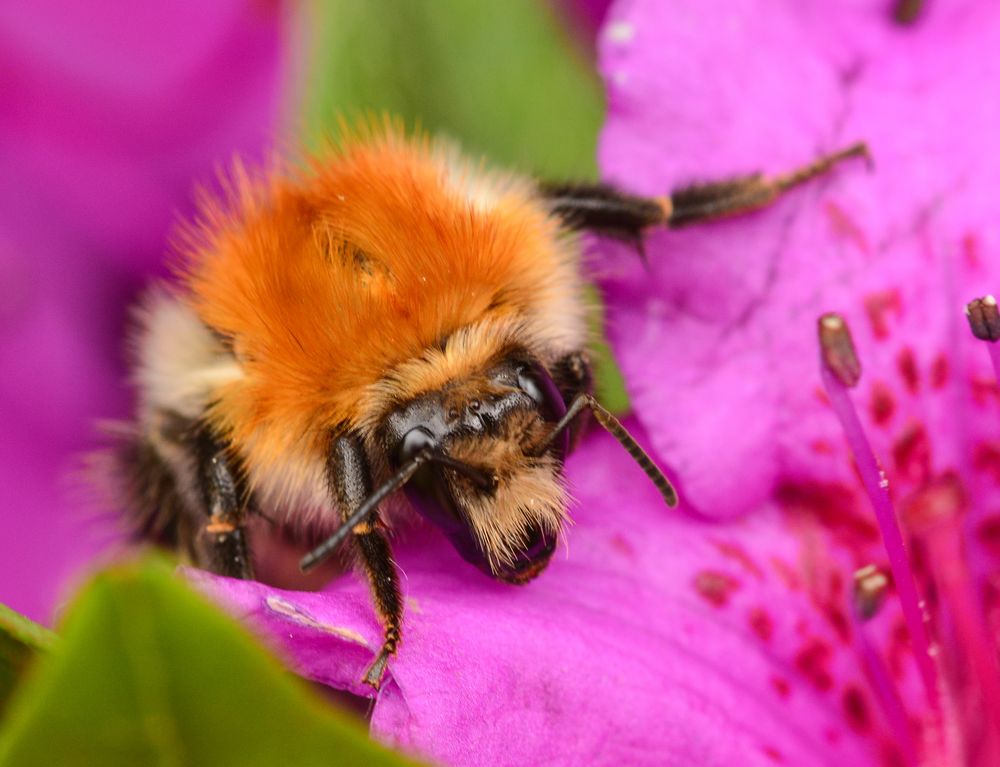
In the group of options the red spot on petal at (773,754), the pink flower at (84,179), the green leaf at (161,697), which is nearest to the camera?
the green leaf at (161,697)

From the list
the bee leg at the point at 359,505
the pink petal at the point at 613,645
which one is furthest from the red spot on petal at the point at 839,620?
the bee leg at the point at 359,505

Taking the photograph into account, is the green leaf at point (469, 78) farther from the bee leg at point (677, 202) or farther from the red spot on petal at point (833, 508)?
the red spot on petal at point (833, 508)

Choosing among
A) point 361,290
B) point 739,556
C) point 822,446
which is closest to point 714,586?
point 739,556

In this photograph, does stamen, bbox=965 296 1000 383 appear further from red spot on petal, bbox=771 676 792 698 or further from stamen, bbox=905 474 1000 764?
red spot on petal, bbox=771 676 792 698

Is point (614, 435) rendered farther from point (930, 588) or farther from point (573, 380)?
point (930, 588)

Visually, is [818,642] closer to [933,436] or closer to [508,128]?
[933,436]

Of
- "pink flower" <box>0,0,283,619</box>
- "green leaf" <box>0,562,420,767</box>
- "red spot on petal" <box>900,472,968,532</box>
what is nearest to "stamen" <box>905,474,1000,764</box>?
"red spot on petal" <box>900,472,968,532</box>

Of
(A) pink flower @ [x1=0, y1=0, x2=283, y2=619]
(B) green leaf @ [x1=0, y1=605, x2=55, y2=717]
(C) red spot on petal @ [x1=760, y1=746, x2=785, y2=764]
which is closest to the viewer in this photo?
(B) green leaf @ [x1=0, y1=605, x2=55, y2=717]
